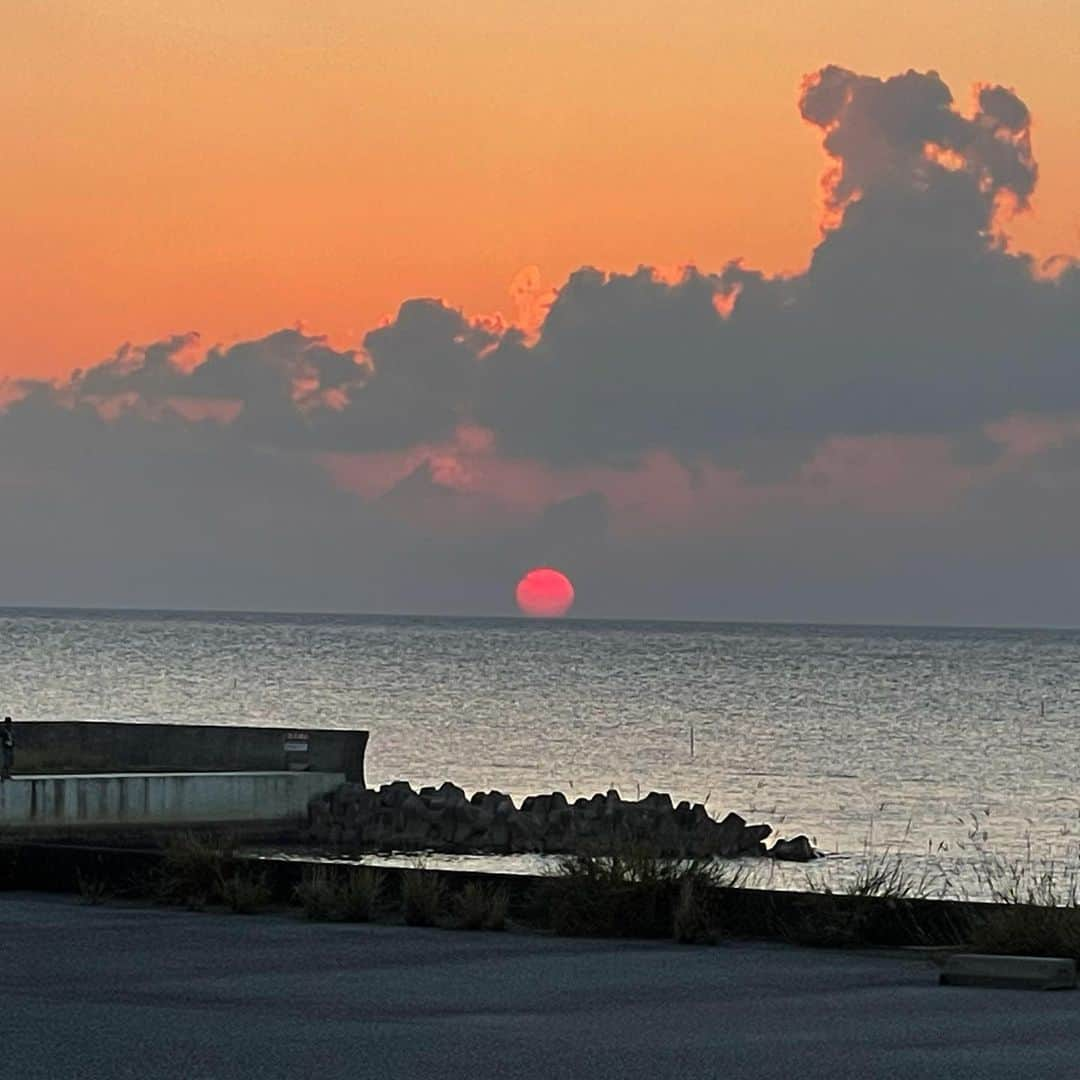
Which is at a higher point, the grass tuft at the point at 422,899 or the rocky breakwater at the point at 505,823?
the grass tuft at the point at 422,899

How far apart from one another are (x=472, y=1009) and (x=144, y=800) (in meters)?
24.1

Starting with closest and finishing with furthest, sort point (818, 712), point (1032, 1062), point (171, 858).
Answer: point (1032, 1062) → point (171, 858) → point (818, 712)

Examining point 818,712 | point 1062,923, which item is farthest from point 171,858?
point 818,712

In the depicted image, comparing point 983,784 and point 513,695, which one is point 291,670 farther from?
point 983,784

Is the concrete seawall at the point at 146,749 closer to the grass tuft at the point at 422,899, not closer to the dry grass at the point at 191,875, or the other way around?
the dry grass at the point at 191,875

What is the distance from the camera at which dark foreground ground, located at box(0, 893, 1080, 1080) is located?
32.0 feet

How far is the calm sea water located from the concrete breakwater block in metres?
30.1

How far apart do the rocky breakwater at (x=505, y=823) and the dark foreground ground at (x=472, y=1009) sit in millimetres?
26984

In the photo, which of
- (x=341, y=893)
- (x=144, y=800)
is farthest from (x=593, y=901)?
(x=144, y=800)

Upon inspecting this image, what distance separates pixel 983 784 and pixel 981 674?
354 feet

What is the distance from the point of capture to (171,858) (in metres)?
16.1

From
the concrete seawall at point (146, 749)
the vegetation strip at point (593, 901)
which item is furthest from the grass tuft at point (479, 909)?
the concrete seawall at point (146, 749)

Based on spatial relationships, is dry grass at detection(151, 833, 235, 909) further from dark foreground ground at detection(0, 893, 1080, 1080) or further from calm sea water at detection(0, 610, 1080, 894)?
calm sea water at detection(0, 610, 1080, 894)

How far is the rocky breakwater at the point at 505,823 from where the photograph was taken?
4131 cm
